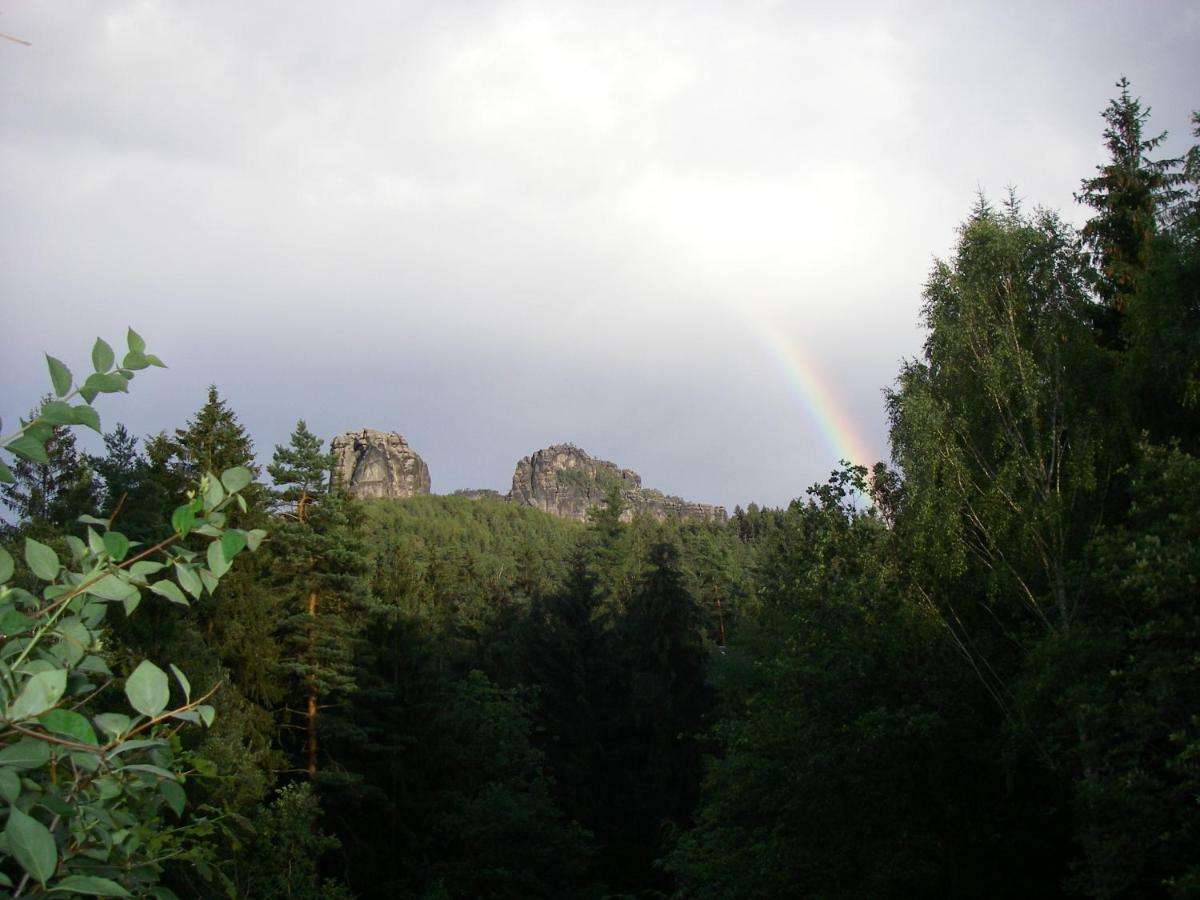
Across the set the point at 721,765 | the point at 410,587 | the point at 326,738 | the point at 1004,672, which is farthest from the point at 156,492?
the point at 1004,672

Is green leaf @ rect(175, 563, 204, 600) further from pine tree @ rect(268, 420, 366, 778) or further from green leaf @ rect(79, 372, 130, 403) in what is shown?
pine tree @ rect(268, 420, 366, 778)

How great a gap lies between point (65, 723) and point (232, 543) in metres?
0.41

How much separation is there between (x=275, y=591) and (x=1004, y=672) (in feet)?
57.8

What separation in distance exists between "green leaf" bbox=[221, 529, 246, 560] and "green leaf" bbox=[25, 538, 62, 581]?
0.29 meters

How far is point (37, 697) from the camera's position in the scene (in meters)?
1.53

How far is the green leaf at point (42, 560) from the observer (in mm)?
1718

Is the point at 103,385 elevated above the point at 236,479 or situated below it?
above

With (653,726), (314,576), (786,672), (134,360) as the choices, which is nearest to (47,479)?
(314,576)

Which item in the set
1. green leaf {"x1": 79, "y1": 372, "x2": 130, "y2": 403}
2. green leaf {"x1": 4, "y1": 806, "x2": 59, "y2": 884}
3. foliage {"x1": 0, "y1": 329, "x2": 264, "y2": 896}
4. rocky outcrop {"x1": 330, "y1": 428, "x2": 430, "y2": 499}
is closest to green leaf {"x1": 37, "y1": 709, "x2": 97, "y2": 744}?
foliage {"x1": 0, "y1": 329, "x2": 264, "y2": 896}

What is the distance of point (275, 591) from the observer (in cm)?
2492

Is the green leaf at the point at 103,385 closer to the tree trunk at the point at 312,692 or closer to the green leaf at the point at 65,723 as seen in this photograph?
the green leaf at the point at 65,723

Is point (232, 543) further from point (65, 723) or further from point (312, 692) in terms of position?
point (312, 692)

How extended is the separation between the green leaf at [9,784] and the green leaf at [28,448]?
0.56m

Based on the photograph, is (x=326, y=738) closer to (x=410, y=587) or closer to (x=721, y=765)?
(x=410, y=587)
